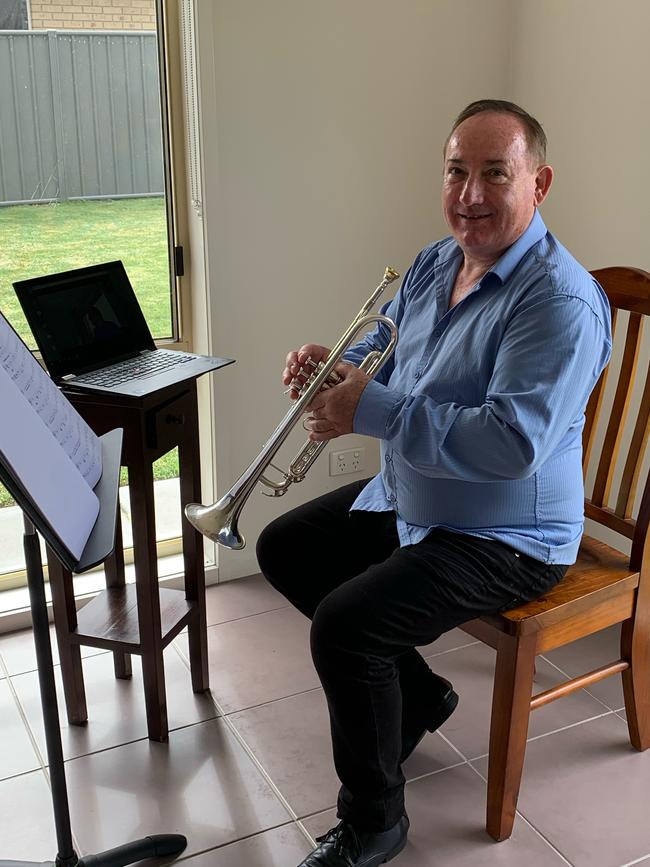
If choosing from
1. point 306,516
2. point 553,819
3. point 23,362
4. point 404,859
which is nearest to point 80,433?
point 23,362

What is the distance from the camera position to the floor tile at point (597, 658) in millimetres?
2248

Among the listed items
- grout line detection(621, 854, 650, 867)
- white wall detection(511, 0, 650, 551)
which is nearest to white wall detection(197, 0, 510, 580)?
white wall detection(511, 0, 650, 551)

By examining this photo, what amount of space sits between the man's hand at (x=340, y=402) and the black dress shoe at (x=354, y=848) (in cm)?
72

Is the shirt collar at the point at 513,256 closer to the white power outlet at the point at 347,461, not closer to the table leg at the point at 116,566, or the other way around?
the table leg at the point at 116,566

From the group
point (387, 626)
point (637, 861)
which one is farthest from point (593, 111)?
point (637, 861)

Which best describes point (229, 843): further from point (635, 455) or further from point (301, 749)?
point (635, 455)

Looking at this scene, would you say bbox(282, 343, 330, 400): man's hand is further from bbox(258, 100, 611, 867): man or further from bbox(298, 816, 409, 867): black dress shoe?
bbox(298, 816, 409, 867): black dress shoe

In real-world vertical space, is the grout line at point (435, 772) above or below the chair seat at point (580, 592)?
below

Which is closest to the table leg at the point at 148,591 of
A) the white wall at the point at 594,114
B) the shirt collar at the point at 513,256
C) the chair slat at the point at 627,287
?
the shirt collar at the point at 513,256

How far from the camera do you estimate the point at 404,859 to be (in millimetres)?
1764

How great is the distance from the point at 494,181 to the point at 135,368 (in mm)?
830

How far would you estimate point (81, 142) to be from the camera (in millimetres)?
2379

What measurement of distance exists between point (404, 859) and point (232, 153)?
1.68 meters

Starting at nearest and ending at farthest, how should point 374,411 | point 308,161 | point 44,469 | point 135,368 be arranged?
point 44,469 → point 374,411 → point 135,368 → point 308,161
